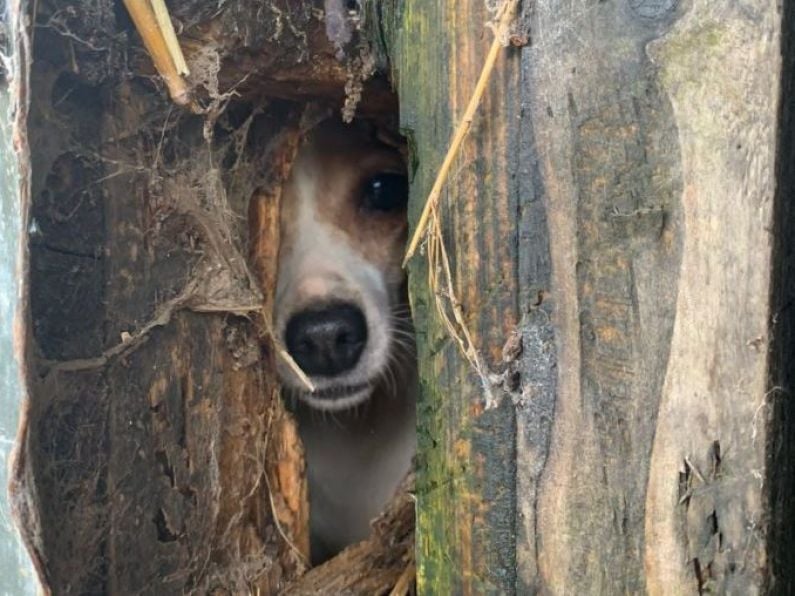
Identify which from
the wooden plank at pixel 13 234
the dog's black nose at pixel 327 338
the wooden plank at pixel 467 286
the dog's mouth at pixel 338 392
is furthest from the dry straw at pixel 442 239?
the dog's mouth at pixel 338 392

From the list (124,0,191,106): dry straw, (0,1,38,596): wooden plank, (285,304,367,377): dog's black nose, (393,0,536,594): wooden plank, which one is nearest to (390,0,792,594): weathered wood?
(393,0,536,594): wooden plank

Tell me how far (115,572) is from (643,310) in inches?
27.4

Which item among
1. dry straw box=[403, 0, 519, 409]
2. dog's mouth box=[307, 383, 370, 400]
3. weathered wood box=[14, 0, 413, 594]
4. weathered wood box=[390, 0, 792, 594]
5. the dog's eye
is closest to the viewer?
weathered wood box=[390, 0, 792, 594]

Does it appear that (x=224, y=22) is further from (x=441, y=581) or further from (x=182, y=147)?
(x=441, y=581)

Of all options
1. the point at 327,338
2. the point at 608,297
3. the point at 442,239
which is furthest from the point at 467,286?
the point at 327,338

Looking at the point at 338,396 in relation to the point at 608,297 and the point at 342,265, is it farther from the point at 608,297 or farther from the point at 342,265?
the point at 608,297

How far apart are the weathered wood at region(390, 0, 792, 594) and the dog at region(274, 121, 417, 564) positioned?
72 cm

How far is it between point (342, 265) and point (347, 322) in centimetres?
14

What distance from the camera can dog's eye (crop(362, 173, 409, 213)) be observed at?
1.90 m

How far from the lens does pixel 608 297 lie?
821 mm

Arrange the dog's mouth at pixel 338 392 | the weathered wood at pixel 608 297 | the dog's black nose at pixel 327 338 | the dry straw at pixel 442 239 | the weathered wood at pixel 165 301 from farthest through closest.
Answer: the dog's mouth at pixel 338 392 → the dog's black nose at pixel 327 338 → the weathered wood at pixel 165 301 → the dry straw at pixel 442 239 → the weathered wood at pixel 608 297

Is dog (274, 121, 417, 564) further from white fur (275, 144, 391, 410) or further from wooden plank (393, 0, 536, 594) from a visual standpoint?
wooden plank (393, 0, 536, 594)

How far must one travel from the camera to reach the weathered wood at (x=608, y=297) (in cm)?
73

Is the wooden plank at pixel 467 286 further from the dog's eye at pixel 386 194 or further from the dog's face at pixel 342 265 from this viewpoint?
the dog's eye at pixel 386 194
